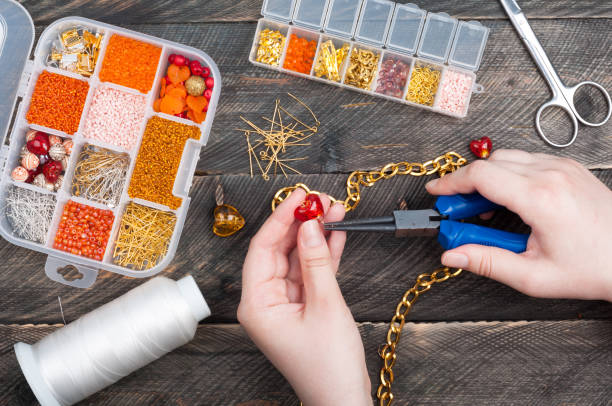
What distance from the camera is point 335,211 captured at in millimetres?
1347

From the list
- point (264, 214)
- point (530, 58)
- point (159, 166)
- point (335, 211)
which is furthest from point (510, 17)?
point (159, 166)

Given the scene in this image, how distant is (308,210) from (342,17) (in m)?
0.67

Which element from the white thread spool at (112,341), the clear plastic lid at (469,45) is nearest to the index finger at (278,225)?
the white thread spool at (112,341)

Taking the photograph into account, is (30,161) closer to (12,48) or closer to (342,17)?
(12,48)

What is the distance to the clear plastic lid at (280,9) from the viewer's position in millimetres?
1485

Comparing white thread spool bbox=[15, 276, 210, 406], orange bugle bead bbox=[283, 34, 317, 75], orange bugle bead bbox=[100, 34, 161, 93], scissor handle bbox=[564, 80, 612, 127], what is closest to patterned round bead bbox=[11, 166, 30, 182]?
orange bugle bead bbox=[100, 34, 161, 93]

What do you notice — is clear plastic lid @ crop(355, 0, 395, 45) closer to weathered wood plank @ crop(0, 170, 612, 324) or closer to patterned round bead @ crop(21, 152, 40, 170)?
weathered wood plank @ crop(0, 170, 612, 324)

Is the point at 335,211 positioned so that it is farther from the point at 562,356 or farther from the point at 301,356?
the point at 562,356

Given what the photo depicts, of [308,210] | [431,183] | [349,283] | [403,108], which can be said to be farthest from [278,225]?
[403,108]

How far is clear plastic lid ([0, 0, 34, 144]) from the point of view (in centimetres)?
151

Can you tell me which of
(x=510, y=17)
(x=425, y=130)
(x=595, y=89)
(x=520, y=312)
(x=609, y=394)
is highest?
(x=510, y=17)

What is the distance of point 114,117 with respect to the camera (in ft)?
4.77

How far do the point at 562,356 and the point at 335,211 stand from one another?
2.77ft

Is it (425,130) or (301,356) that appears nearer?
(301,356)
